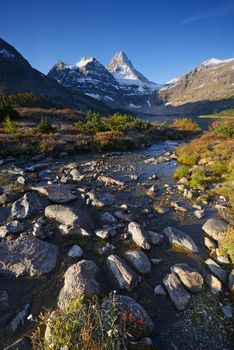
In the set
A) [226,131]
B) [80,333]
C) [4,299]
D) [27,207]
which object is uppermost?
[226,131]

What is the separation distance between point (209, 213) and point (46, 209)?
22.0 feet

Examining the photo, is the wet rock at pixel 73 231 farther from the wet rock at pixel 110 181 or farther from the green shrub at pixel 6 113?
the green shrub at pixel 6 113

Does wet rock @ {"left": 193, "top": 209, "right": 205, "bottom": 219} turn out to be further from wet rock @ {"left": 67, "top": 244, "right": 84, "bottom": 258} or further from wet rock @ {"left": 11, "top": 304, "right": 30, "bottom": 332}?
wet rock @ {"left": 11, "top": 304, "right": 30, "bottom": 332}

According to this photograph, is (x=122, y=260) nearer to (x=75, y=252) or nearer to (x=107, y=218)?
(x=75, y=252)

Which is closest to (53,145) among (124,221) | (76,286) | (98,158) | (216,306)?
(98,158)

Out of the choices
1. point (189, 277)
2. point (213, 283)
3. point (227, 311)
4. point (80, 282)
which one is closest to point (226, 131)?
point (213, 283)

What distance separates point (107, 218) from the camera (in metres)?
8.66

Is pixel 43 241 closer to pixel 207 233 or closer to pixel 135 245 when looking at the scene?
pixel 135 245

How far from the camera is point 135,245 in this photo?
23.6 ft

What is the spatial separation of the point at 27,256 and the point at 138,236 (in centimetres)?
341

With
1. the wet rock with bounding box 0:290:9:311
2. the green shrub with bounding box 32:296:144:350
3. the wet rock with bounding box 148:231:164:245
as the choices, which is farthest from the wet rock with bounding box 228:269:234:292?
the wet rock with bounding box 0:290:9:311

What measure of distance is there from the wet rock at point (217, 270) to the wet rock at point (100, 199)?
15.9 feet

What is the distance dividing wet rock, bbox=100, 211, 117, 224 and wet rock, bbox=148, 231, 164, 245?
5.08 feet

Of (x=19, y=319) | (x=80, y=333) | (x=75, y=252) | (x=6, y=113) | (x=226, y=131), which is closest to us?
(x=80, y=333)
